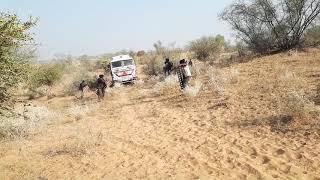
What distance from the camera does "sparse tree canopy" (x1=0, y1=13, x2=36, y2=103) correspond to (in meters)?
8.96

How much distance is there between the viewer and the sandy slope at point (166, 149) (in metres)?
9.30

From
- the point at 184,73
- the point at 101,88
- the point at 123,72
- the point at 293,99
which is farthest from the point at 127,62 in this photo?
the point at 293,99

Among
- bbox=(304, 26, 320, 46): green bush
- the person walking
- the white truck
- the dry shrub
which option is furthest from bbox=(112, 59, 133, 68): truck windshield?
the dry shrub

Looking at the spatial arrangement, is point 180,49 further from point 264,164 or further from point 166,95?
point 264,164

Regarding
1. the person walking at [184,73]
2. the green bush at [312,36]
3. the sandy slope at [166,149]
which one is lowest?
the sandy slope at [166,149]

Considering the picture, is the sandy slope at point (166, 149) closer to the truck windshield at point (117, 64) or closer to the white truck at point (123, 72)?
the white truck at point (123, 72)

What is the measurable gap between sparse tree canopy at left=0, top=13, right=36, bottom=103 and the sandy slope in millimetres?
2071

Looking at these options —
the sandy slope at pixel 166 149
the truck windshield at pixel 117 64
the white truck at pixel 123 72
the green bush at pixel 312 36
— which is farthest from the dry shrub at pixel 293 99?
the truck windshield at pixel 117 64

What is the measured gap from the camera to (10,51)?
9.63 meters

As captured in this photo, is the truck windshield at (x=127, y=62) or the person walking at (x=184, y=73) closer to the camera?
the person walking at (x=184, y=73)

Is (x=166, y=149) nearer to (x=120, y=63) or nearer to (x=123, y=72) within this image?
(x=123, y=72)

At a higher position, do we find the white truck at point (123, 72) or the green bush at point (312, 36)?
the green bush at point (312, 36)

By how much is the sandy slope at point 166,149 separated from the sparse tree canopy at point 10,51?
207 centimetres

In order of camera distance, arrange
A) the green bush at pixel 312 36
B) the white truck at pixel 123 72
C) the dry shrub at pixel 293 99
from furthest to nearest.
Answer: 1. the green bush at pixel 312 36
2. the white truck at pixel 123 72
3. the dry shrub at pixel 293 99
